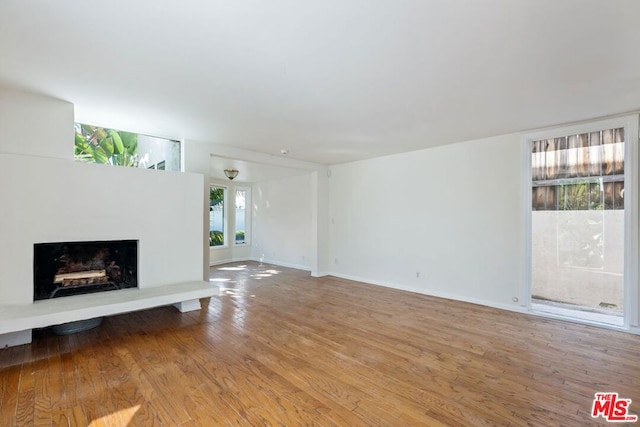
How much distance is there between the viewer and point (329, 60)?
2.39m

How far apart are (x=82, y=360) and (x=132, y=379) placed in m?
0.77

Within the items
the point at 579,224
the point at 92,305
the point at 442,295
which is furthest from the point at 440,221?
the point at 92,305

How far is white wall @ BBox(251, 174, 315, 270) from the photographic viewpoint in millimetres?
7973

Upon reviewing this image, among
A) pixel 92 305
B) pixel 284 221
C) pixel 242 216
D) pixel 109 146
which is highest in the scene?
pixel 109 146

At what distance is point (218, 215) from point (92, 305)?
574cm

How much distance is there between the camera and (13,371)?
2545 mm

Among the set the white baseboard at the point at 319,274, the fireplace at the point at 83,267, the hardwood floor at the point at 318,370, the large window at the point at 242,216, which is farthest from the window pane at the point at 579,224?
the large window at the point at 242,216

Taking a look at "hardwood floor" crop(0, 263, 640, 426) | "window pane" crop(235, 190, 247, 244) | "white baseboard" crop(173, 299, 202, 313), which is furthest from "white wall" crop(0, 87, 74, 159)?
"window pane" crop(235, 190, 247, 244)

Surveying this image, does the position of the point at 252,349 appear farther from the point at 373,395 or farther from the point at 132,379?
the point at 373,395

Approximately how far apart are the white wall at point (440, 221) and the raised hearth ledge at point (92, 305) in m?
3.44

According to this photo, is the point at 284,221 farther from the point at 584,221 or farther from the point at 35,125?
the point at 584,221

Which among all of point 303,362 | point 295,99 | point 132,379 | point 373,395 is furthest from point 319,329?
point 295,99

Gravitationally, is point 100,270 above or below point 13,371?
above

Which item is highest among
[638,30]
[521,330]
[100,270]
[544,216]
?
[638,30]
